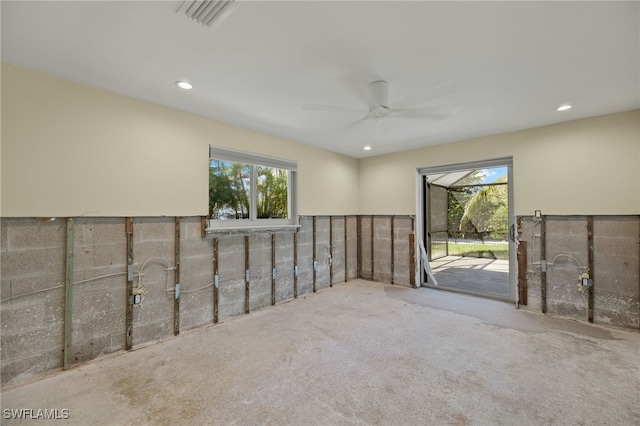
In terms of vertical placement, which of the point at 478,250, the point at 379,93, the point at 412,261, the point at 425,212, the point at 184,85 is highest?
the point at 184,85

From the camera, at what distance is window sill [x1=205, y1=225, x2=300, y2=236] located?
10.6ft

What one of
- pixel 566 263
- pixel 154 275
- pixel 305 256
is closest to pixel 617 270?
pixel 566 263

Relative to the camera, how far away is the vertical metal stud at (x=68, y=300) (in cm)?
228

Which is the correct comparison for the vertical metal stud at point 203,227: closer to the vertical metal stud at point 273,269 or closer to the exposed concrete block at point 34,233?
the vertical metal stud at point 273,269

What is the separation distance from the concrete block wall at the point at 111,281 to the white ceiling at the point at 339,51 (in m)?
1.35

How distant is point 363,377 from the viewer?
7.02 ft

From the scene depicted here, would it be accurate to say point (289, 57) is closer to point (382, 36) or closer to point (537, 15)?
point (382, 36)

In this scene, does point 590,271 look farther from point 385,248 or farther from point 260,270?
point 260,270

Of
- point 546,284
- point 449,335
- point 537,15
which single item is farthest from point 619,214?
point 537,15

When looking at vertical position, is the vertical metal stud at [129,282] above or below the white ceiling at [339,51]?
below

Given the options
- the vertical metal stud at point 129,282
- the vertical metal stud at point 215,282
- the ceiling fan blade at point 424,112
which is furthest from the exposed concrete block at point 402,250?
the vertical metal stud at point 129,282

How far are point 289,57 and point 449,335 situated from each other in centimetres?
310

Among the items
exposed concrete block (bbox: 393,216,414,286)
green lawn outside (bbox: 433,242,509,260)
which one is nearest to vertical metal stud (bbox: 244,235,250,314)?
exposed concrete block (bbox: 393,216,414,286)

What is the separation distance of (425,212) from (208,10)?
4.49 metres
